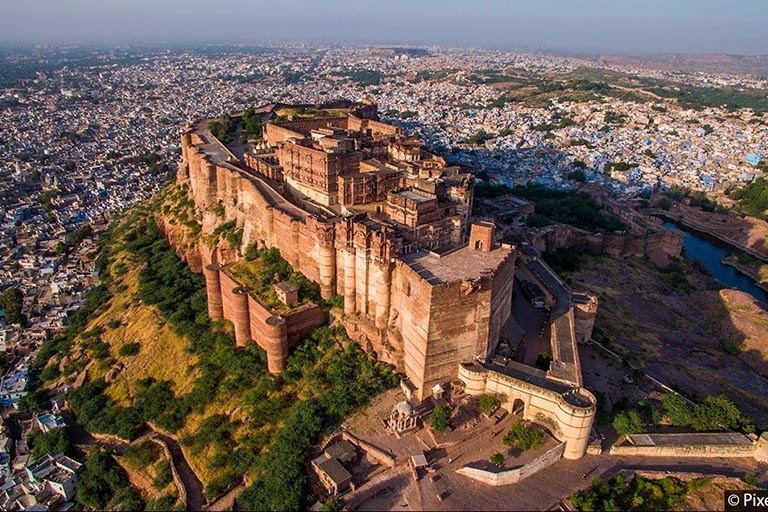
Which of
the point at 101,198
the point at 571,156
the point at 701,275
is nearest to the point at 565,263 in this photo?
the point at 701,275

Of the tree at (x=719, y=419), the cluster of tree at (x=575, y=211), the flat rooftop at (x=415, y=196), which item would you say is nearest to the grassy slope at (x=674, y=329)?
the tree at (x=719, y=419)

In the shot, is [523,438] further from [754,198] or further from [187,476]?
[754,198]

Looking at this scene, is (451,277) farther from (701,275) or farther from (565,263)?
(701,275)

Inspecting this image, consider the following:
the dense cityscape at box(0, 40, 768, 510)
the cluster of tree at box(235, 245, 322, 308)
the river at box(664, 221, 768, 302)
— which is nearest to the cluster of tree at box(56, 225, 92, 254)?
the dense cityscape at box(0, 40, 768, 510)

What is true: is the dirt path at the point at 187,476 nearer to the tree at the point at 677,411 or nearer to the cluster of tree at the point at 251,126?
the tree at the point at 677,411

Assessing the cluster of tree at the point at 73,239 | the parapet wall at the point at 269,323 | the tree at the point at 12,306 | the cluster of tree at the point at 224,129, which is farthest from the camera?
the cluster of tree at the point at 73,239

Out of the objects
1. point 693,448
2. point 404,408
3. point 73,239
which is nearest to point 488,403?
point 404,408
